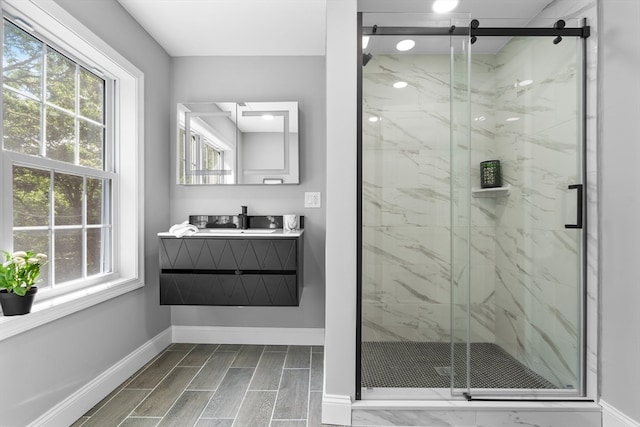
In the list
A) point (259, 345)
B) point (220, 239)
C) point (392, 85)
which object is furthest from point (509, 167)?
point (259, 345)

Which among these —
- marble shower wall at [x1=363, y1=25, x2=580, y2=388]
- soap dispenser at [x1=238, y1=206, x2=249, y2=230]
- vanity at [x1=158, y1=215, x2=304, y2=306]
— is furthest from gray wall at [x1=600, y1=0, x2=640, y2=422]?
soap dispenser at [x1=238, y1=206, x2=249, y2=230]

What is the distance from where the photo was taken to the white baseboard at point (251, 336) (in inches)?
115

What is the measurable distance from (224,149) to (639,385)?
2.87 meters

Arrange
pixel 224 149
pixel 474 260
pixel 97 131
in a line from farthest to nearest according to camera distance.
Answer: pixel 224 149
pixel 97 131
pixel 474 260

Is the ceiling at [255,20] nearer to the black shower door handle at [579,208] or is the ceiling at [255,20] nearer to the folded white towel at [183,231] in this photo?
the black shower door handle at [579,208]

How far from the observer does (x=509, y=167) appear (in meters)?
1.86

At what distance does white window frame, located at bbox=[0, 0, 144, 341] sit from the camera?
60.7 inches

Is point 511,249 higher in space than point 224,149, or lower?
lower

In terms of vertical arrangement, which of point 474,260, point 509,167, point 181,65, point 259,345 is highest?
point 181,65

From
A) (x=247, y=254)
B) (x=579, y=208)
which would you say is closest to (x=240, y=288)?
(x=247, y=254)

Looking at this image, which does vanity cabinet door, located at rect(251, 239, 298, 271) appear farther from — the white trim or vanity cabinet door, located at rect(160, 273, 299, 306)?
the white trim

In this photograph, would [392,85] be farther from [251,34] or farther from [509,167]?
[251,34]

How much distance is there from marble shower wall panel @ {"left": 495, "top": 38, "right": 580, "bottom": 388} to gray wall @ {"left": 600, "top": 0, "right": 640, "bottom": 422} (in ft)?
0.43

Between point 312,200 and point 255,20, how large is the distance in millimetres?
1381
